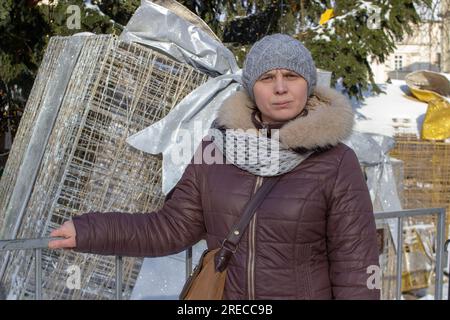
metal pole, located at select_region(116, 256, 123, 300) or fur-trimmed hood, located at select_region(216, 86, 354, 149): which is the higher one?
fur-trimmed hood, located at select_region(216, 86, 354, 149)

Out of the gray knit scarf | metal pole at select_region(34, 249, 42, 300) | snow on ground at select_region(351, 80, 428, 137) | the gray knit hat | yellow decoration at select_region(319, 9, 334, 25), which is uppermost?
yellow decoration at select_region(319, 9, 334, 25)

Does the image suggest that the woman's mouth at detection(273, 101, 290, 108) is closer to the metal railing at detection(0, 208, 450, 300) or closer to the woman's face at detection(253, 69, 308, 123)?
the woman's face at detection(253, 69, 308, 123)

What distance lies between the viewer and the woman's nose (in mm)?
1935

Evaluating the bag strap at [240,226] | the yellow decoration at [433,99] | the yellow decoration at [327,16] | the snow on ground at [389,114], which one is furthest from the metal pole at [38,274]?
the yellow decoration at [433,99]

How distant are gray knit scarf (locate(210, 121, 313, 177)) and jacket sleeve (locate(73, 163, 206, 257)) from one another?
0.16 m

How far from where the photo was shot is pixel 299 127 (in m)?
1.90

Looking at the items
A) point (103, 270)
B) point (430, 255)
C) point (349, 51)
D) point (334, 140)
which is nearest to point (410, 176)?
point (430, 255)

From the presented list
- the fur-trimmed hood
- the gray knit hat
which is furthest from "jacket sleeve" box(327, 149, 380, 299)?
the gray knit hat

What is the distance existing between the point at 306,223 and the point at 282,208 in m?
→ 0.09

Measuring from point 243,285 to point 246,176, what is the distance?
0.34m

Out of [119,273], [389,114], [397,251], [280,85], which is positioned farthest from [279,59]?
[389,114]

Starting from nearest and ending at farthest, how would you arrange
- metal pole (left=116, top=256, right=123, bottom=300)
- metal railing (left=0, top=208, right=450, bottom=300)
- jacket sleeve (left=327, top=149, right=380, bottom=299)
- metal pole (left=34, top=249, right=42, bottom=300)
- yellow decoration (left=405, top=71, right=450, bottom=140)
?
jacket sleeve (left=327, top=149, right=380, bottom=299), metal railing (left=0, top=208, right=450, bottom=300), metal pole (left=34, top=249, right=42, bottom=300), metal pole (left=116, top=256, right=123, bottom=300), yellow decoration (left=405, top=71, right=450, bottom=140)

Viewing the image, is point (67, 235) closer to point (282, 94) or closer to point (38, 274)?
point (38, 274)
